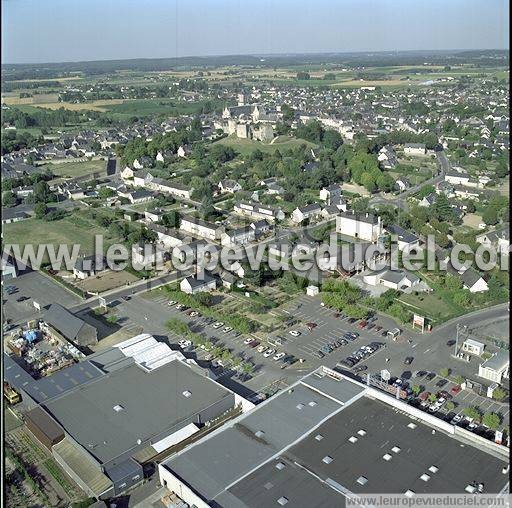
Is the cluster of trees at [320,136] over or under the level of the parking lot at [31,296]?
over

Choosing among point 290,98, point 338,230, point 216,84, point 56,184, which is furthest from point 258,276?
point 216,84

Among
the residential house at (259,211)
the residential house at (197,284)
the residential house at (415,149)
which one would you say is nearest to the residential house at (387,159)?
the residential house at (415,149)

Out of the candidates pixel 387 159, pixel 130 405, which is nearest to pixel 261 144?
pixel 387 159

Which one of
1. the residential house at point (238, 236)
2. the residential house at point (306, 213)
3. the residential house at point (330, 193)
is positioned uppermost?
the residential house at point (330, 193)

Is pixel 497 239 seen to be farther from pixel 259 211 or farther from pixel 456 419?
pixel 456 419

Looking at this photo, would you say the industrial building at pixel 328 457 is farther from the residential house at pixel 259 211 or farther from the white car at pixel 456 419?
the residential house at pixel 259 211

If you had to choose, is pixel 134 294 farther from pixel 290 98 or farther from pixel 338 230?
pixel 290 98

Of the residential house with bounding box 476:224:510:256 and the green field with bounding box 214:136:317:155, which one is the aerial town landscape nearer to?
the residential house with bounding box 476:224:510:256
